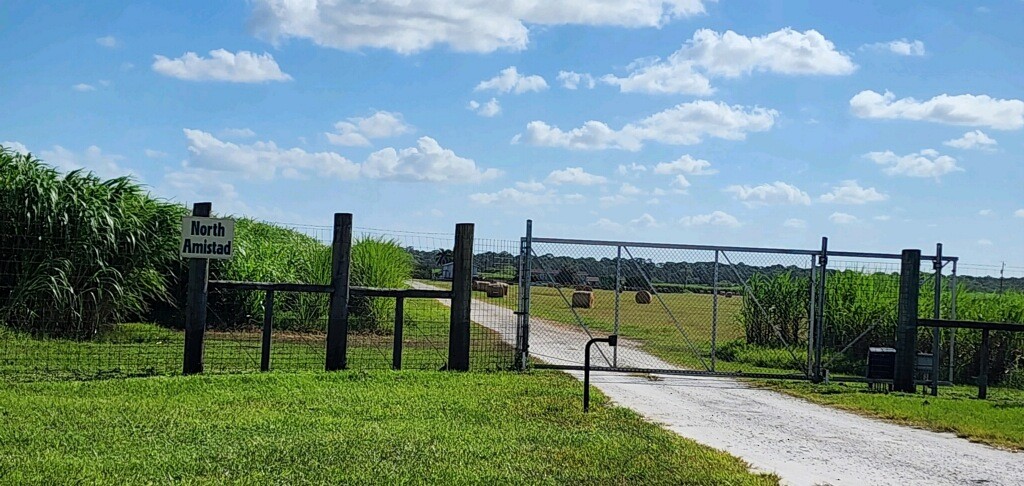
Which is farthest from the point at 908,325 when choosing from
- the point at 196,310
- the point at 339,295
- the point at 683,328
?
the point at 196,310

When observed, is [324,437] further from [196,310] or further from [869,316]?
[869,316]

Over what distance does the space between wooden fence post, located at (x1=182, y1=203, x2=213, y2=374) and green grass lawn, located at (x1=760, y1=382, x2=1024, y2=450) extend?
24.8ft

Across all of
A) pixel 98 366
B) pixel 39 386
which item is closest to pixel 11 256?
pixel 98 366

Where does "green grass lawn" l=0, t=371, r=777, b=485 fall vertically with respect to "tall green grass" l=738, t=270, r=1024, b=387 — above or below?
below

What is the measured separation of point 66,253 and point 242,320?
5.66 meters

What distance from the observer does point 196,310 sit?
12.2 m

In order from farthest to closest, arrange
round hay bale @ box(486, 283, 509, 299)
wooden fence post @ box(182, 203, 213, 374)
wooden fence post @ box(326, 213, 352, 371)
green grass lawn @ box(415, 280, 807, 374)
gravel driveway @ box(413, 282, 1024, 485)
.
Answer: green grass lawn @ box(415, 280, 807, 374) → round hay bale @ box(486, 283, 509, 299) → wooden fence post @ box(326, 213, 352, 371) → wooden fence post @ box(182, 203, 213, 374) → gravel driveway @ box(413, 282, 1024, 485)

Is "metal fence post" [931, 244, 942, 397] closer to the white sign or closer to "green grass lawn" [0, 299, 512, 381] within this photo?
"green grass lawn" [0, 299, 512, 381]

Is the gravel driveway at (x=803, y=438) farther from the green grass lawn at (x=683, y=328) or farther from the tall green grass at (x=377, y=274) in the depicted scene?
the tall green grass at (x=377, y=274)

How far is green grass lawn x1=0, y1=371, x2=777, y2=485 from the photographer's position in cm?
675

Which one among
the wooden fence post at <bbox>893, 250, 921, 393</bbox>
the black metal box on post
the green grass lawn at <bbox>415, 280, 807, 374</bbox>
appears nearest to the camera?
the black metal box on post

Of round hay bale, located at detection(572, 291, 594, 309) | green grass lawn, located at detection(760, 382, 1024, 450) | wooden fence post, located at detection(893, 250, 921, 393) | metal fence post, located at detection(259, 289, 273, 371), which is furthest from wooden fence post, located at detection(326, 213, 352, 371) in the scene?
wooden fence post, located at detection(893, 250, 921, 393)

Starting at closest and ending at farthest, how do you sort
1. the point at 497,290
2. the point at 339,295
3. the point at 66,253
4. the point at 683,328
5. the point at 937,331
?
the point at 339,295
the point at 66,253
the point at 937,331
the point at 497,290
the point at 683,328

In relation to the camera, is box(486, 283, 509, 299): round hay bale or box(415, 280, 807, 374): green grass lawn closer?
box(486, 283, 509, 299): round hay bale
